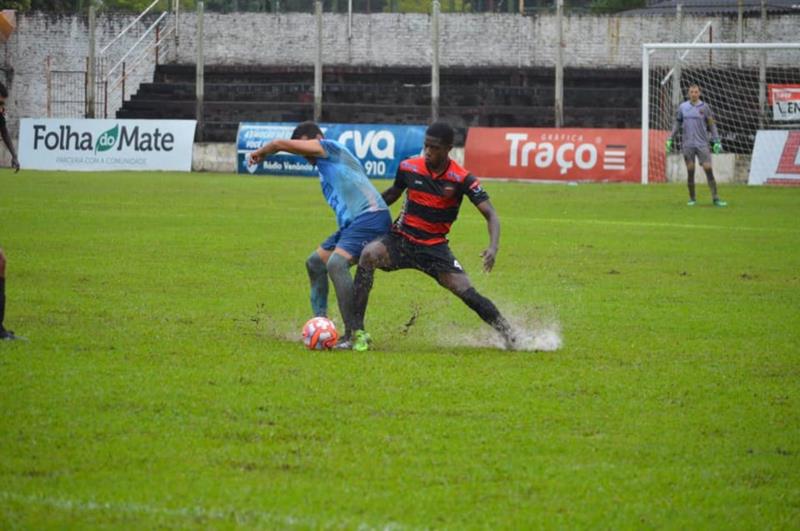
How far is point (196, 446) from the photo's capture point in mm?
6520

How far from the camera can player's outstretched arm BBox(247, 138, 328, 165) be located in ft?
32.1

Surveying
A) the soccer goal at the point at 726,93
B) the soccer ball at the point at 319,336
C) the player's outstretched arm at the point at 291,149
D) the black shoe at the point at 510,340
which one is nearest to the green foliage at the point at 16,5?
the soccer goal at the point at 726,93

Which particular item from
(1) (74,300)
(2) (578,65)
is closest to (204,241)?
(1) (74,300)

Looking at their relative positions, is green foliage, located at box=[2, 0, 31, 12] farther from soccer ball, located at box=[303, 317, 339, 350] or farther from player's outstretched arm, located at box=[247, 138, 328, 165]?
soccer ball, located at box=[303, 317, 339, 350]

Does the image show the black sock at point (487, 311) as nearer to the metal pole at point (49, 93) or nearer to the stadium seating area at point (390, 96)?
the stadium seating area at point (390, 96)

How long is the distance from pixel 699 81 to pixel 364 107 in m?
9.65

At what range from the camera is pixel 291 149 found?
9875mm

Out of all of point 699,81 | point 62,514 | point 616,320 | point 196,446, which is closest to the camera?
point 62,514

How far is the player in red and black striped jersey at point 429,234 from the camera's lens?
986 cm

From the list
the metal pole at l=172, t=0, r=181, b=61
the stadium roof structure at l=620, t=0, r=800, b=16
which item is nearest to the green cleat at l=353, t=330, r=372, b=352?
the stadium roof structure at l=620, t=0, r=800, b=16

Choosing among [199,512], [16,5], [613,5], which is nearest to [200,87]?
[16,5]

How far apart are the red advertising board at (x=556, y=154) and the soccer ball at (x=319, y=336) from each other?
2386 cm

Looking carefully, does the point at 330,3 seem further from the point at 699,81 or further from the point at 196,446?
the point at 196,446

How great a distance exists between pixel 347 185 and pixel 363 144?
25693 mm
